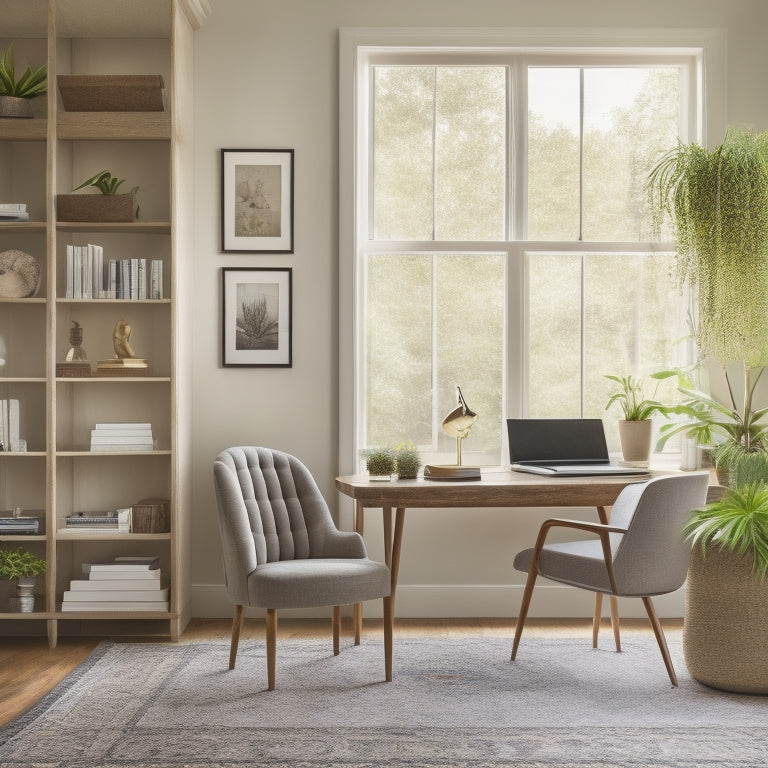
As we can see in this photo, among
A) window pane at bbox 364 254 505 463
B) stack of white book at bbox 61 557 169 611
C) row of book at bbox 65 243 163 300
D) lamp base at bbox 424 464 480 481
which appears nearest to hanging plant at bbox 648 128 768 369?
window pane at bbox 364 254 505 463

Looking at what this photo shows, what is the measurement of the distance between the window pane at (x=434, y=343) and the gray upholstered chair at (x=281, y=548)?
86 cm

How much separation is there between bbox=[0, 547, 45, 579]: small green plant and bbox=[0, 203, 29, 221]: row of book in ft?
5.04

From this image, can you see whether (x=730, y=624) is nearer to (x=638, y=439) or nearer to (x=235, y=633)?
(x=638, y=439)

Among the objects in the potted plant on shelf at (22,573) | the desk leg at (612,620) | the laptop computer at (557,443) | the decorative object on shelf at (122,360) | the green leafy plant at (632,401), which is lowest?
the desk leg at (612,620)

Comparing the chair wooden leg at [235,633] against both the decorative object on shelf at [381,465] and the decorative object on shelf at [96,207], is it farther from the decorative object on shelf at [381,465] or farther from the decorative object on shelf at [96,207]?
the decorative object on shelf at [96,207]

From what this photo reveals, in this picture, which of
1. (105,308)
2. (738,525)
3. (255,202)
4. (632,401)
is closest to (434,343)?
(632,401)

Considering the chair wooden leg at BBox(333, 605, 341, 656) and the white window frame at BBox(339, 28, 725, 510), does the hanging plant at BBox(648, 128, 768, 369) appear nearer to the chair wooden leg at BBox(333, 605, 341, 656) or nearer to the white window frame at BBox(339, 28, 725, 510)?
the white window frame at BBox(339, 28, 725, 510)

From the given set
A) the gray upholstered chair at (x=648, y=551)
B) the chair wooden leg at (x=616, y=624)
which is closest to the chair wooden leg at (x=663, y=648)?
the gray upholstered chair at (x=648, y=551)

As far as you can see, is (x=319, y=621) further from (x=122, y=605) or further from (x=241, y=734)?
(x=241, y=734)

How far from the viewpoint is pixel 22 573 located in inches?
157

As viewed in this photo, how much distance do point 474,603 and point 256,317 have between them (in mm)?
1832

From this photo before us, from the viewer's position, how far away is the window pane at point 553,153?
463cm

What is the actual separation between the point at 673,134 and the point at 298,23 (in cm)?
204

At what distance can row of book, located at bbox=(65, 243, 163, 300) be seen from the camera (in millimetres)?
4086
